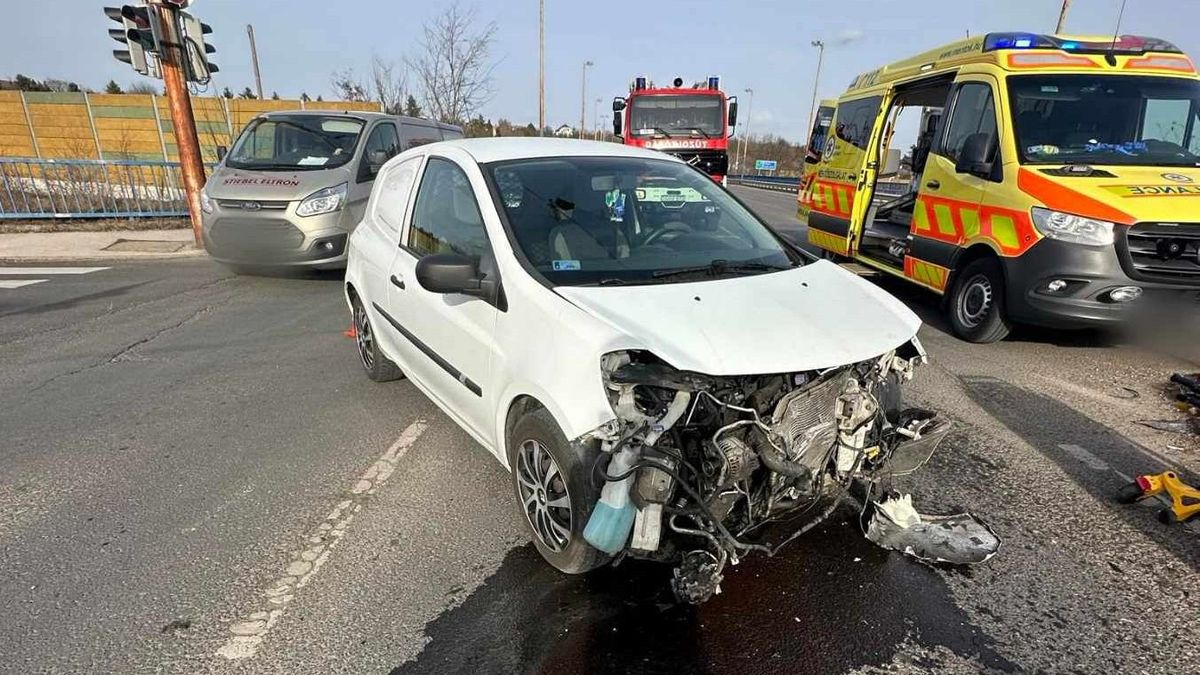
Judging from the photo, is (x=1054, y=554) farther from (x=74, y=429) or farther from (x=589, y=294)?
(x=74, y=429)

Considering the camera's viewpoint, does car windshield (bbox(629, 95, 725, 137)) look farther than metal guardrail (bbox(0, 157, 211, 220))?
Yes

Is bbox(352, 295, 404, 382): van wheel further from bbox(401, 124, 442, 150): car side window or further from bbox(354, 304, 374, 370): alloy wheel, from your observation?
bbox(401, 124, 442, 150): car side window

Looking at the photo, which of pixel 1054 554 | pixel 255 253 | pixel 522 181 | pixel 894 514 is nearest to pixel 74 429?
pixel 522 181

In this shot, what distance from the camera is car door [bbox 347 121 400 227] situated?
7.70 meters

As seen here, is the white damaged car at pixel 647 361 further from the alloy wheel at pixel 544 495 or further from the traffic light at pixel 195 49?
the traffic light at pixel 195 49

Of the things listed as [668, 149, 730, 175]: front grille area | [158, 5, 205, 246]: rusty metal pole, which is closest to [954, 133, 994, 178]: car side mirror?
[158, 5, 205, 246]: rusty metal pole

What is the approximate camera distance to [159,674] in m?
2.11

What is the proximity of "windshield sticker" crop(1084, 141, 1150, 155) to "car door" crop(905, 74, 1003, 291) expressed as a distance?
0.76 m

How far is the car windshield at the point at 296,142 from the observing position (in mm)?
8094

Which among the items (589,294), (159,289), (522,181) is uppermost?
(522,181)

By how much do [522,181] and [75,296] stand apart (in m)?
6.87

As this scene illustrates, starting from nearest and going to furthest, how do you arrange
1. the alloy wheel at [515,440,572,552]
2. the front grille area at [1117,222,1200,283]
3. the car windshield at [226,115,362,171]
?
the alloy wheel at [515,440,572,552]
the front grille area at [1117,222,1200,283]
the car windshield at [226,115,362,171]

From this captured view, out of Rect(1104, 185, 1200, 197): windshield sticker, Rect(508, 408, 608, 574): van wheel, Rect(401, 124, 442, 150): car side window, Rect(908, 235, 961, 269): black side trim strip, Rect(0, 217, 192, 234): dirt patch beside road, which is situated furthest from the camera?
Rect(0, 217, 192, 234): dirt patch beside road

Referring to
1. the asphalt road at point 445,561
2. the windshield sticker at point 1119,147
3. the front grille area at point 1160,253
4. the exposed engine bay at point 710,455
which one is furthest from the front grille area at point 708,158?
the exposed engine bay at point 710,455
